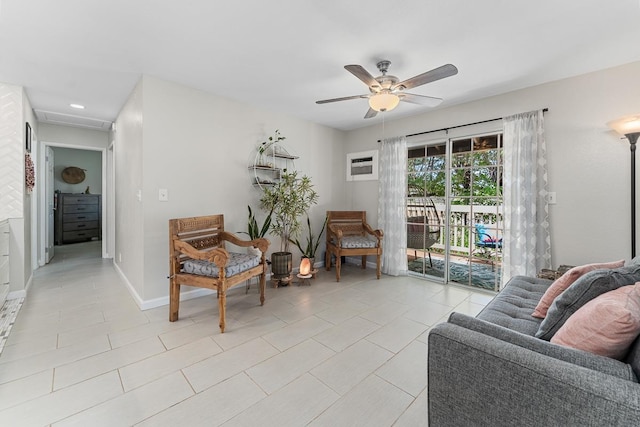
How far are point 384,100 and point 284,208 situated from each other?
181 centimetres

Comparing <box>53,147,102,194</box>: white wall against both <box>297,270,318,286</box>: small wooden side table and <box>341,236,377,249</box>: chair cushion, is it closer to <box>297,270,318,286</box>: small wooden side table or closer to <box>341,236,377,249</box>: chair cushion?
<box>297,270,318,286</box>: small wooden side table

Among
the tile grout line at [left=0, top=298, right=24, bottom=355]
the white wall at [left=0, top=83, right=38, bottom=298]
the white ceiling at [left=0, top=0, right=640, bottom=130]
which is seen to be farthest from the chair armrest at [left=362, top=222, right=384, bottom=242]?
the white wall at [left=0, top=83, right=38, bottom=298]

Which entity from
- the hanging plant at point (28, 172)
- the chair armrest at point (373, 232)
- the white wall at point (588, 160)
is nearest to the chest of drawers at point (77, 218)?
the hanging plant at point (28, 172)

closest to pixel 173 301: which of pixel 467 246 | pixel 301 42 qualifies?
pixel 301 42

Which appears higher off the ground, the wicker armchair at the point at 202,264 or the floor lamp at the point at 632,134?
the floor lamp at the point at 632,134

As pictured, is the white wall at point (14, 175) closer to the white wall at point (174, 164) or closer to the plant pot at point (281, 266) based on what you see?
the white wall at point (174, 164)

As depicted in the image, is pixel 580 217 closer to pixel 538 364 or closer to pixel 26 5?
pixel 538 364

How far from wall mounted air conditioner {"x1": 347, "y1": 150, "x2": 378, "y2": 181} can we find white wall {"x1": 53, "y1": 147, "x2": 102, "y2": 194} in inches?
259

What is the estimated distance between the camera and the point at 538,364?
833 mm

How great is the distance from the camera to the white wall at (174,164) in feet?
9.07

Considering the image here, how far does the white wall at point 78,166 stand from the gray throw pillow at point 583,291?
8863 mm

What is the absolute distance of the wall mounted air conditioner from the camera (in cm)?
444

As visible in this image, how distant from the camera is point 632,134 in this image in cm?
226

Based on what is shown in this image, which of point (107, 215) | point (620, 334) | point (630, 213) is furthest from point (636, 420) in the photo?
point (107, 215)
